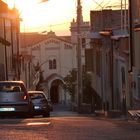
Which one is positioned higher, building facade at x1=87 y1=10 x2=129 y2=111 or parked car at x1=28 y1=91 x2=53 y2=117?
building facade at x1=87 y1=10 x2=129 y2=111

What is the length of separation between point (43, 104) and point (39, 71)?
200 ft

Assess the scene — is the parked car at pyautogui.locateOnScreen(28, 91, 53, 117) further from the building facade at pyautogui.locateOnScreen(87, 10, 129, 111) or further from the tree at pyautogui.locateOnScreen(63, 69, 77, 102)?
the tree at pyautogui.locateOnScreen(63, 69, 77, 102)

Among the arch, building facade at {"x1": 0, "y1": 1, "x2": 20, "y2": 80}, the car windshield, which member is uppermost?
building facade at {"x1": 0, "y1": 1, "x2": 20, "y2": 80}

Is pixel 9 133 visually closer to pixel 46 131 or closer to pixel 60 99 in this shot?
pixel 46 131

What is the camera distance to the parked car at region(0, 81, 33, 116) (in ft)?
85.3

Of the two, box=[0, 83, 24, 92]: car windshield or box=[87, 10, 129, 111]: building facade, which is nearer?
box=[0, 83, 24, 92]: car windshield

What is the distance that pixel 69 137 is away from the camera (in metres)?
13.8

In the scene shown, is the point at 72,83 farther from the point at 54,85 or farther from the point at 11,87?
the point at 11,87

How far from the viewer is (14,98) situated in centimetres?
2612

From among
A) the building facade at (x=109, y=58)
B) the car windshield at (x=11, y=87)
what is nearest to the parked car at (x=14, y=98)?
the car windshield at (x=11, y=87)

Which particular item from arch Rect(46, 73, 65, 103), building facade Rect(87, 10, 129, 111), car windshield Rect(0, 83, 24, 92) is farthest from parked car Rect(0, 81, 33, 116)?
arch Rect(46, 73, 65, 103)

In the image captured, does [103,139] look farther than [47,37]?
No

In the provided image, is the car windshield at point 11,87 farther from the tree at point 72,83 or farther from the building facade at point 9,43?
the tree at point 72,83

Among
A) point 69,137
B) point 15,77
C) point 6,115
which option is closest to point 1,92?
point 6,115
